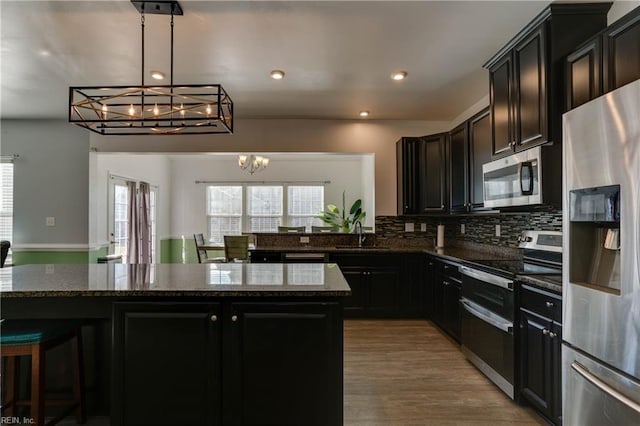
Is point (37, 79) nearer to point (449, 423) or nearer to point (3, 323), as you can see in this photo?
point (3, 323)

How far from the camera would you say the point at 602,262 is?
1.62 m

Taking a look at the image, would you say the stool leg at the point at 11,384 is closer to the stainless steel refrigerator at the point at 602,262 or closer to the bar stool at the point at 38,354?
the bar stool at the point at 38,354

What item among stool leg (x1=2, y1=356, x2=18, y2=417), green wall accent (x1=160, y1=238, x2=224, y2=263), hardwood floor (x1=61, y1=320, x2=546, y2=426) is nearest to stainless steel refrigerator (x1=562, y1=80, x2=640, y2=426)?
hardwood floor (x1=61, y1=320, x2=546, y2=426)

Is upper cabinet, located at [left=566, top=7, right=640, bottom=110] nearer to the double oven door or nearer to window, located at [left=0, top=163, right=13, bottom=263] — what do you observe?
the double oven door

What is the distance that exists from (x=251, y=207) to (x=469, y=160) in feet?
18.0

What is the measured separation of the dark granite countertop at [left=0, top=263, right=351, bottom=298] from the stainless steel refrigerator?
3.53 feet

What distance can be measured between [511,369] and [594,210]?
1.33 meters

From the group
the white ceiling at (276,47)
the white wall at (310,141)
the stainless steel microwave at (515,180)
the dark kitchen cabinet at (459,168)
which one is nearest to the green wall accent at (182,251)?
the white wall at (310,141)

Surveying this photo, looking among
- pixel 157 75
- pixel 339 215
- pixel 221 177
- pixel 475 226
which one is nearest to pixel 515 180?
pixel 475 226

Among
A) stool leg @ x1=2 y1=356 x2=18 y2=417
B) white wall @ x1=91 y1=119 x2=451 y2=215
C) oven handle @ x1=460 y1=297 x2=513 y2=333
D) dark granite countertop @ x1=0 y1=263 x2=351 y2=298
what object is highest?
white wall @ x1=91 y1=119 x2=451 y2=215

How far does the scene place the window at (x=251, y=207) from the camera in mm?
8156

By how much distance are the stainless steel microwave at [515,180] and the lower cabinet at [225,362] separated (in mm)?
1533

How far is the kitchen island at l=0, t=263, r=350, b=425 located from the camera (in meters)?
1.83

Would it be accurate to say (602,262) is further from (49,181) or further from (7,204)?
(7,204)
